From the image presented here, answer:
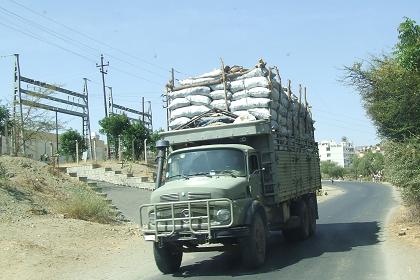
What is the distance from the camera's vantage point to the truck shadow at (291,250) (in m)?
10.2

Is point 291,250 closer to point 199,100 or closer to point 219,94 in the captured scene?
point 219,94

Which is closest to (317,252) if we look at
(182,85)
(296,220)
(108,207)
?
(296,220)

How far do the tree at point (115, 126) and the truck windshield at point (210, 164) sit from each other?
30.3m

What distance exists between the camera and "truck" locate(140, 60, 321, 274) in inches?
380

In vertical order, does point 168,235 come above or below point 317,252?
above

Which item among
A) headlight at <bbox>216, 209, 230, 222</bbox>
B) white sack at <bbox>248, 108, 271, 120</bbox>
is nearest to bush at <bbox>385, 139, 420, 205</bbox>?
white sack at <bbox>248, 108, 271, 120</bbox>

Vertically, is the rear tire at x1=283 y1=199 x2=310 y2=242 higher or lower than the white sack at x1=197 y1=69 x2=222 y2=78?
lower

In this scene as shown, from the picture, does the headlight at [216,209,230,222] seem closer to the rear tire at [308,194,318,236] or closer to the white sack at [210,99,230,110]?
the white sack at [210,99,230,110]

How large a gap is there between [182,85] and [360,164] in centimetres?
11956

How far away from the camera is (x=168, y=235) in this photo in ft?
31.9

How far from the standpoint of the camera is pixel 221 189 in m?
9.68

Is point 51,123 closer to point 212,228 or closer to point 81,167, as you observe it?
point 81,167

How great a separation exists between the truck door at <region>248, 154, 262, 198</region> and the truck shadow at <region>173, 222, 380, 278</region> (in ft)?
4.61

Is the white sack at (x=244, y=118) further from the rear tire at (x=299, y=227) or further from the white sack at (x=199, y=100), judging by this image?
the rear tire at (x=299, y=227)
